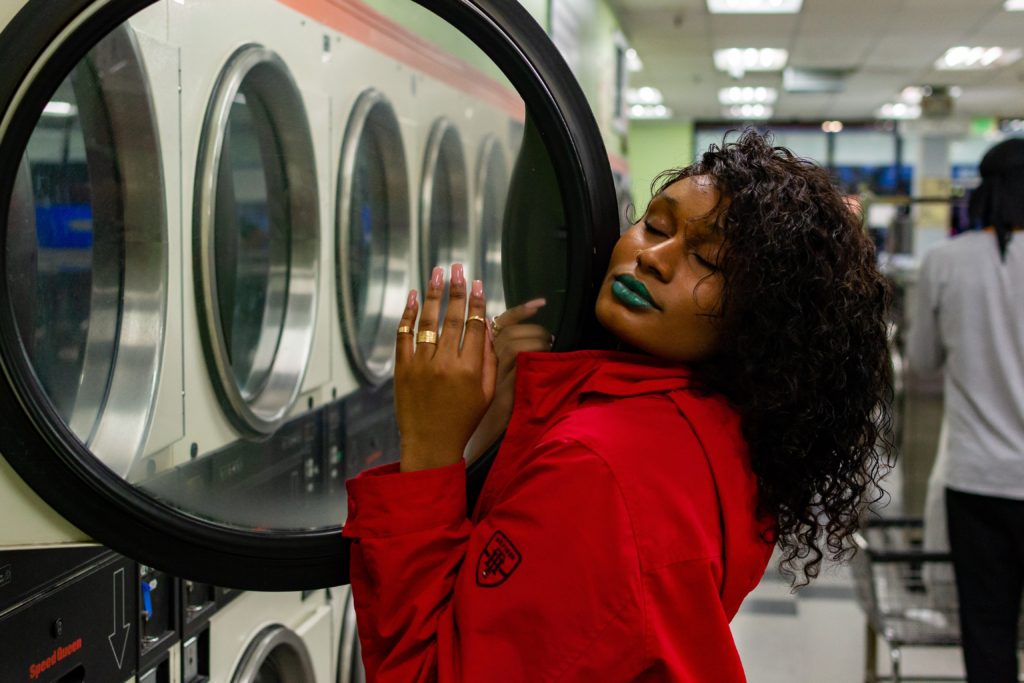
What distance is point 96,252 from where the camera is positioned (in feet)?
4.65

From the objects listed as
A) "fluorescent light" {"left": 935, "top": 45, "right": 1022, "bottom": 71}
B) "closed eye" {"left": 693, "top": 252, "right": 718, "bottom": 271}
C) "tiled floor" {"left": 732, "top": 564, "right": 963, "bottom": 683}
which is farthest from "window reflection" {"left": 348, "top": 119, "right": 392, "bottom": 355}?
"fluorescent light" {"left": 935, "top": 45, "right": 1022, "bottom": 71}

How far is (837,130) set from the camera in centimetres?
1543

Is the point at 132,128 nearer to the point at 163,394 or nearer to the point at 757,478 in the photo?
the point at 163,394

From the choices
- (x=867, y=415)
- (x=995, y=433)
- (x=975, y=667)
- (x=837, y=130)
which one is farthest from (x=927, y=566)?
(x=837, y=130)

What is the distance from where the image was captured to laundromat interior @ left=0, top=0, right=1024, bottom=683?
1.10m

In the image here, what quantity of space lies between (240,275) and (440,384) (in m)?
1.16

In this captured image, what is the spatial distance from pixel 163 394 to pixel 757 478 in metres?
0.90

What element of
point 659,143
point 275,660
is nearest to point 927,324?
point 275,660

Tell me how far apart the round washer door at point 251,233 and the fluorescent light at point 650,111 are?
11.8m

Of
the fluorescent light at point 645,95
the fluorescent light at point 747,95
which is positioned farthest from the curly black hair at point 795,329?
the fluorescent light at point 747,95

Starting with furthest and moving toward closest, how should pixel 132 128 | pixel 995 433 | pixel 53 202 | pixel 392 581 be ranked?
pixel 995 433 < pixel 132 128 < pixel 53 202 < pixel 392 581

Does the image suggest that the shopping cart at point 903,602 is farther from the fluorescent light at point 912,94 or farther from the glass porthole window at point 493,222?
the fluorescent light at point 912,94

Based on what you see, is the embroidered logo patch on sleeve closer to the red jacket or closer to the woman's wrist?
the red jacket

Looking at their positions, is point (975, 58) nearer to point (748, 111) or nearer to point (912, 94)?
point (912, 94)
